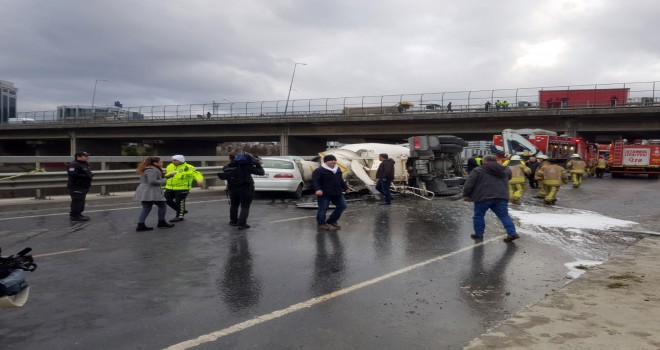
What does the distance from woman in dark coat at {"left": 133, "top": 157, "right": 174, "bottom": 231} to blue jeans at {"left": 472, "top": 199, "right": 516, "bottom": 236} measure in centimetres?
590

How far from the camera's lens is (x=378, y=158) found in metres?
16.1

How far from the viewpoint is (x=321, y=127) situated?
45156 mm

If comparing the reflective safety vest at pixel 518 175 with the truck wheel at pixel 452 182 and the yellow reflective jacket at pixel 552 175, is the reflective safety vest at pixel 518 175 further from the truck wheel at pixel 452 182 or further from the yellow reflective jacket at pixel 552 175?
the truck wheel at pixel 452 182

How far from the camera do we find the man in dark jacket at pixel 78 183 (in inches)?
399

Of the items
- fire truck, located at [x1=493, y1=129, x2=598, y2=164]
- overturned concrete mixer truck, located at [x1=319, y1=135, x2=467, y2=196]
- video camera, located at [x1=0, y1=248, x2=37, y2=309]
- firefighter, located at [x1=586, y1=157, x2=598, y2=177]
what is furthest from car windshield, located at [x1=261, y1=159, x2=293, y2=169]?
firefighter, located at [x1=586, y1=157, x2=598, y2=177]

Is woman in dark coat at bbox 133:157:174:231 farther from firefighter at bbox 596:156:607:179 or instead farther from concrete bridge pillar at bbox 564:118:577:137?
concrete bridge pillar at bbox 564:118:577:137

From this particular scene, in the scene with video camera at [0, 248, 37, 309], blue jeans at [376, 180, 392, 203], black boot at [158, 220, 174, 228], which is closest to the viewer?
video camera at [0, 248, 37, 309]

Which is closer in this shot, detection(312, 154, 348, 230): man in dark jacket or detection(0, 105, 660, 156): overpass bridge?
detection(312, 154, 348, 230): man in dark jacket

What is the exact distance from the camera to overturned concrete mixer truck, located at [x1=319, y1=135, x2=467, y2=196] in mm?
15578

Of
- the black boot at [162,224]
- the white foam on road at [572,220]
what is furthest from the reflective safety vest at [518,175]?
the black boot at [162,224]

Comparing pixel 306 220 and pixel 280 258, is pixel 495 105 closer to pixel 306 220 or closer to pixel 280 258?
pixel 306 220

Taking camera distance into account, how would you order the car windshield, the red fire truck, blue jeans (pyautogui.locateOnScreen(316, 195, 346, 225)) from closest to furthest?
1. blue jeans (pyautogui.locateOnScreen(316, 195, 346, 225))
2. the car windshield
3. the red fire truck

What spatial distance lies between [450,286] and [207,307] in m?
2.81

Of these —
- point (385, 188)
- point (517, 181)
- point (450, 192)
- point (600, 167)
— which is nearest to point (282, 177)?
point (385, 188)
